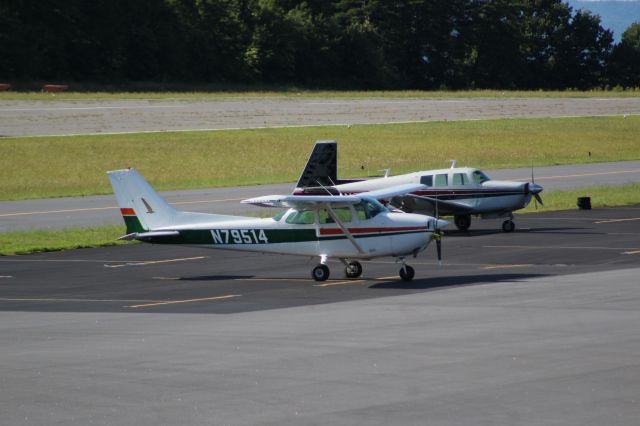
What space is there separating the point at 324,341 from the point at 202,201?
2802 cm

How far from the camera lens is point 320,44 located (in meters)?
117

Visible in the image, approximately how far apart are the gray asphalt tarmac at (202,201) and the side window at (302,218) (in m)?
14.6

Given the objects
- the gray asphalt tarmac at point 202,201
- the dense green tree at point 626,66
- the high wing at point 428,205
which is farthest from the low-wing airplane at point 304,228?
the dense green tree at point 626,66

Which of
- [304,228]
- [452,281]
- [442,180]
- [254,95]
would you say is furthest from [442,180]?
[254,95]

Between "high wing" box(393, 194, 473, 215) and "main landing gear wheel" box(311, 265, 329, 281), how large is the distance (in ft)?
28.0

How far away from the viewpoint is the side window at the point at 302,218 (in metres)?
24.9

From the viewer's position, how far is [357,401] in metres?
12.8

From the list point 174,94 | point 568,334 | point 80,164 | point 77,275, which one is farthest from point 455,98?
point 568,334

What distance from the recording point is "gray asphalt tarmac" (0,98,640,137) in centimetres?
7269

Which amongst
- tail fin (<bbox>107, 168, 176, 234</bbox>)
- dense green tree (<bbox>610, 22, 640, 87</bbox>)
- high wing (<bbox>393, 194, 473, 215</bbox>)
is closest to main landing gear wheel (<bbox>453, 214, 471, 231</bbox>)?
high wing (<bbox>393, 194, 473, 215</bbox>)

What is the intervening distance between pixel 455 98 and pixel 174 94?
25.7 meters

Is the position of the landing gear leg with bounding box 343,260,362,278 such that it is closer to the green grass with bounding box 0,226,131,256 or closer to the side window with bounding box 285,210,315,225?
the side window with bounding box 285,210,315,225

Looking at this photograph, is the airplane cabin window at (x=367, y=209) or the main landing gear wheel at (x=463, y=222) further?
the main landing gear wheel at (x=463, y=222)

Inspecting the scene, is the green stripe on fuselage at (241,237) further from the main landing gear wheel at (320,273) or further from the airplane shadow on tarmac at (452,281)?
the airplane shadow on tarmac at (452,281)
